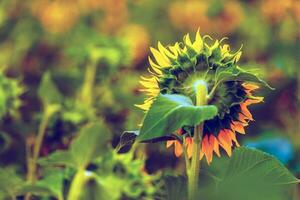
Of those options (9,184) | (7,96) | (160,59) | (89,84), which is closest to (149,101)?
(160,59)

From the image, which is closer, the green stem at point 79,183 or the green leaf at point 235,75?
the green leaf at point 235,75

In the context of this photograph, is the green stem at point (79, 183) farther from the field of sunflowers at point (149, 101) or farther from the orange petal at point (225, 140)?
the orange petal at point (225, 140)

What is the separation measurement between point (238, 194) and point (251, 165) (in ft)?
0.16

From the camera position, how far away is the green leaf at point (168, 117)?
1.56 feet

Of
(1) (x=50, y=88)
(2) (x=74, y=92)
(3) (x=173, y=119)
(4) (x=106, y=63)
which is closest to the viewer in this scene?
(3) (x=173, y=119)

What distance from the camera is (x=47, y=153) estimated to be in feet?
3.18

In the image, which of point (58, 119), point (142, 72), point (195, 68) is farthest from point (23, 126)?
point (142, 72)

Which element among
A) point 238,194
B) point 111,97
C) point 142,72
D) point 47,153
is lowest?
point 238,194

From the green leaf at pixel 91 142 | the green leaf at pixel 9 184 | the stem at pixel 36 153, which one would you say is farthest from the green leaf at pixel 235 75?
the stem at pixel 36 153

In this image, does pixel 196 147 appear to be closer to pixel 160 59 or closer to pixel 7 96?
pixel 160 59

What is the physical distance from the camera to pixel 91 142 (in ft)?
1.97

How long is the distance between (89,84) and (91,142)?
0.63m

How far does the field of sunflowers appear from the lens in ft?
1.73

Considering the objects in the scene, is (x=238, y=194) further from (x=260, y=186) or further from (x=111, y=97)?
(x=111, y=97)
